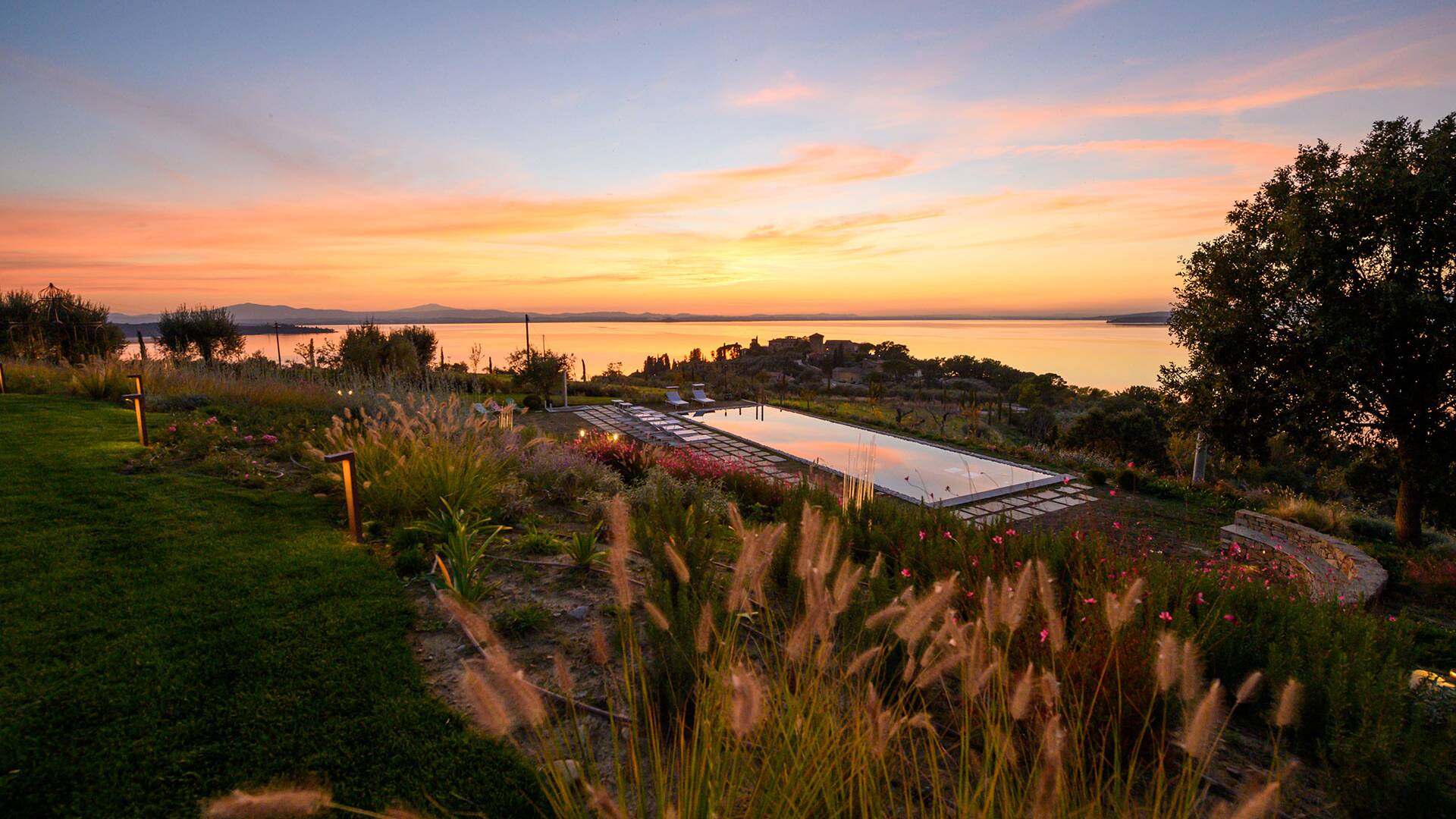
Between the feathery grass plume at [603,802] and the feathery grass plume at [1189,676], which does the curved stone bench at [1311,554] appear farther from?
the feathery grass plume at [603,802]

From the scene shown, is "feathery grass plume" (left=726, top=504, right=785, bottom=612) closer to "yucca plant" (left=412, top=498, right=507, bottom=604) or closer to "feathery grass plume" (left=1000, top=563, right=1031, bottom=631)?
"feathery grass plume" (left=1000, top=563, right=1031, bottom=631)

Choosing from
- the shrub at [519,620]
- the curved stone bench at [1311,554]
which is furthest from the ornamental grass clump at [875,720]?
the curved stone bench at [1311,554]

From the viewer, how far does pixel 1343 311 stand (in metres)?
7.18

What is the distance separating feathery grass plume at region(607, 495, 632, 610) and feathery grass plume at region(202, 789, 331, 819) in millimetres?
727

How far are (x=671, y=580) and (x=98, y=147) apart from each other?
41.4ft

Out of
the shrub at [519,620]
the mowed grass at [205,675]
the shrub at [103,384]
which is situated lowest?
the shrub at [519,620]

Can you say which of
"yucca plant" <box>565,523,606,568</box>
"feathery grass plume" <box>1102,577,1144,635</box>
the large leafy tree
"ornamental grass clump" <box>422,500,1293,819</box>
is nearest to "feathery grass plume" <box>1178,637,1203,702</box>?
"ornamental grass clump" <box>422,500,1293,819</box>

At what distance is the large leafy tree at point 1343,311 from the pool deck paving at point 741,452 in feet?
8.56

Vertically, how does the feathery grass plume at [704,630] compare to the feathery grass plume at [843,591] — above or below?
below

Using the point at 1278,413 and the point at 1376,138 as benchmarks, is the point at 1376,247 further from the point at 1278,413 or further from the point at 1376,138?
the point at 1278,413

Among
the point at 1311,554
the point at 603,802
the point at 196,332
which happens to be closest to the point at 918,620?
the point at 603,802

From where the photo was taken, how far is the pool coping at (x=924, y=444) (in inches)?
317

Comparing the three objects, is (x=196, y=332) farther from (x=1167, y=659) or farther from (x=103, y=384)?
(x=1167, y=659)

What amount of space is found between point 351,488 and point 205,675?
67.4 inches
